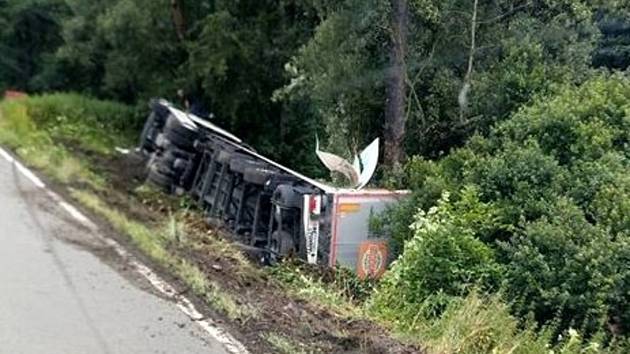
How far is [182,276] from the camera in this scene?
7.83 meters

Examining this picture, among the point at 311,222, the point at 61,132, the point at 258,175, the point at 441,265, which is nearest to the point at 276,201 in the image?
the point at 311,222

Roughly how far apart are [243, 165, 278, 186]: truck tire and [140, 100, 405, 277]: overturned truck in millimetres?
13

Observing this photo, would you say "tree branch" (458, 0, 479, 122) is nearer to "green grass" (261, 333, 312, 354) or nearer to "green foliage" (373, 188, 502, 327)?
"green foliage" (373, 188, 502, 327)

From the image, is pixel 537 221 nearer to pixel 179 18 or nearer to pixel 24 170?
pixel 24 170

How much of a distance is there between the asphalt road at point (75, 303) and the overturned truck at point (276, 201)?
1967mm

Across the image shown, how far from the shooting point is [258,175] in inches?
399

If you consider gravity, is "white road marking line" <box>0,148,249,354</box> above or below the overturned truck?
below

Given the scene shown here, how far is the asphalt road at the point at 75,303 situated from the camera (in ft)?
19.9

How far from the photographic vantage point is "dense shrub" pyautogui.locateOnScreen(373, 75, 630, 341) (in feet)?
21.0

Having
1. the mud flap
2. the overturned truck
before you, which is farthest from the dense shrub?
the mud flap

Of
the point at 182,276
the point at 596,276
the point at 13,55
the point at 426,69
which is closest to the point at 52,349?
the point at 182,276

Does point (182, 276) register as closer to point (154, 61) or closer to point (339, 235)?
point (339, 235)

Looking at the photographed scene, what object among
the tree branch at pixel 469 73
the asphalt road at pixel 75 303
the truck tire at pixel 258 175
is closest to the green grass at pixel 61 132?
the truck tire at pixel 258 175

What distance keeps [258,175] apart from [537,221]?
413 centimetres
